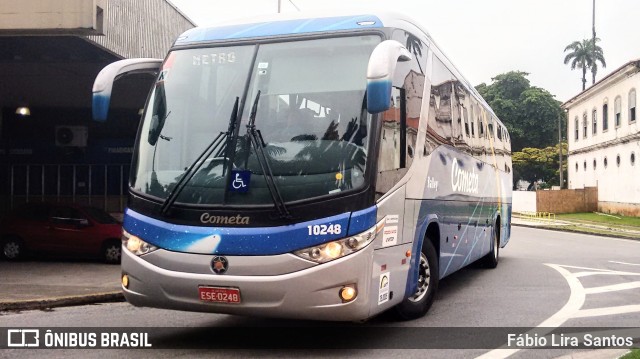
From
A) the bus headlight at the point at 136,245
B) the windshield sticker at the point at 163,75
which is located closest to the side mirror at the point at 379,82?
the windshield sticker at the point at 163,75

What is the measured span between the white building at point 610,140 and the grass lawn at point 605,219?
2.88ft

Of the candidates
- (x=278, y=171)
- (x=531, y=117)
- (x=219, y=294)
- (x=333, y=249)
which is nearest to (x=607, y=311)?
(x=333, y=249)

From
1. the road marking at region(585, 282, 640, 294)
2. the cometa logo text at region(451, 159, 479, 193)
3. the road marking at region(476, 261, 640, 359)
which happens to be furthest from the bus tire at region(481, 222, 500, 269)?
the cometa logo text at region(451, 159, 479, 193)

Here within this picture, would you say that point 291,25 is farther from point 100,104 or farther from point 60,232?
point 60,232

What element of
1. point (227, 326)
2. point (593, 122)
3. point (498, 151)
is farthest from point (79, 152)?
point (593, 122)

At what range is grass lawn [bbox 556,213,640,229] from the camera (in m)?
37.6

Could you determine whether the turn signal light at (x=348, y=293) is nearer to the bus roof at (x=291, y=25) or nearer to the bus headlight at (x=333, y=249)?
the bus headlight at (x=333, y=249)

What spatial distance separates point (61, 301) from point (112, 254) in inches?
240

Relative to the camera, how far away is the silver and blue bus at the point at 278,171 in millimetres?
6102

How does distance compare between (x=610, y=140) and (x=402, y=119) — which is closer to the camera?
(x=402, y=119)

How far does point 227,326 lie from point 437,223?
117 inches

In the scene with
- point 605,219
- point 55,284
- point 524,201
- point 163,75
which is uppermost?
point 163,75

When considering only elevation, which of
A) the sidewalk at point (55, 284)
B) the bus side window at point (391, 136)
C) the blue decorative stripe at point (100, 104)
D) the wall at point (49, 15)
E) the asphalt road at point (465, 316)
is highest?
the wall at point (49, 15)

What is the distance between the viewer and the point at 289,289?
19.8ft
